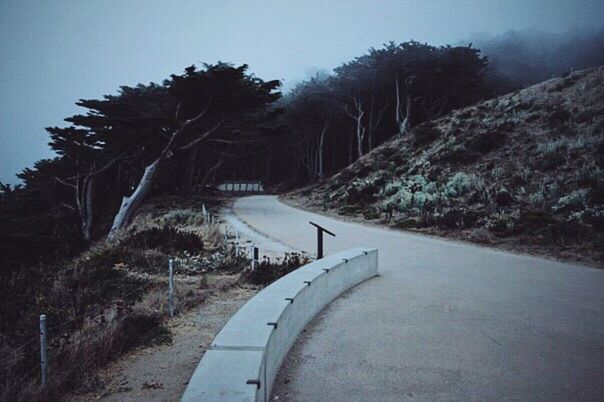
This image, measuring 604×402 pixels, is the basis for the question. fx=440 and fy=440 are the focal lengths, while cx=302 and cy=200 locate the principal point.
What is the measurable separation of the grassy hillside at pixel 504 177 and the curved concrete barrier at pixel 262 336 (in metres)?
7.23

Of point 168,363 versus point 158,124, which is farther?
point 158,124

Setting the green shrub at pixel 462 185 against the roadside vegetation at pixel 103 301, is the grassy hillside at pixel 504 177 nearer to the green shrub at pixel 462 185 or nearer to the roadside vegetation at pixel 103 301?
the green shrub at pixel 462 185

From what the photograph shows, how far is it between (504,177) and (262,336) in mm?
20015

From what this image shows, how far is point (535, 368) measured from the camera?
4344mm

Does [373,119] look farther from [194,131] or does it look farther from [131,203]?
[131,203]

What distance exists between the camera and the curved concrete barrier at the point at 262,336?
3.19 meters

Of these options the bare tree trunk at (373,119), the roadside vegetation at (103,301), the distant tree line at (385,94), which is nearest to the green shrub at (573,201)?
the roadside vegetation at (103,301)

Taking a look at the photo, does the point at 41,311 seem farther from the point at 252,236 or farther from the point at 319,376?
the point at 252,236

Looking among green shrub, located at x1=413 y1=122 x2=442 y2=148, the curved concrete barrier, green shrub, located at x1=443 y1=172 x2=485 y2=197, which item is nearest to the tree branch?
green shrub, located at x1=443 y1=172 x2=485 y2=197

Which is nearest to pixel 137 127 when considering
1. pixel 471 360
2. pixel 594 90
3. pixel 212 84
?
pixel 212 84

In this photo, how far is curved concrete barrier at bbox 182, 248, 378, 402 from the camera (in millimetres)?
3189

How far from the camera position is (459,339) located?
17.1 ft

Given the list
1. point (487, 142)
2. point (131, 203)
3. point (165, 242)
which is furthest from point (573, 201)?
point (131, 203)

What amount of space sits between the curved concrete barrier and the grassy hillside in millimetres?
7230
